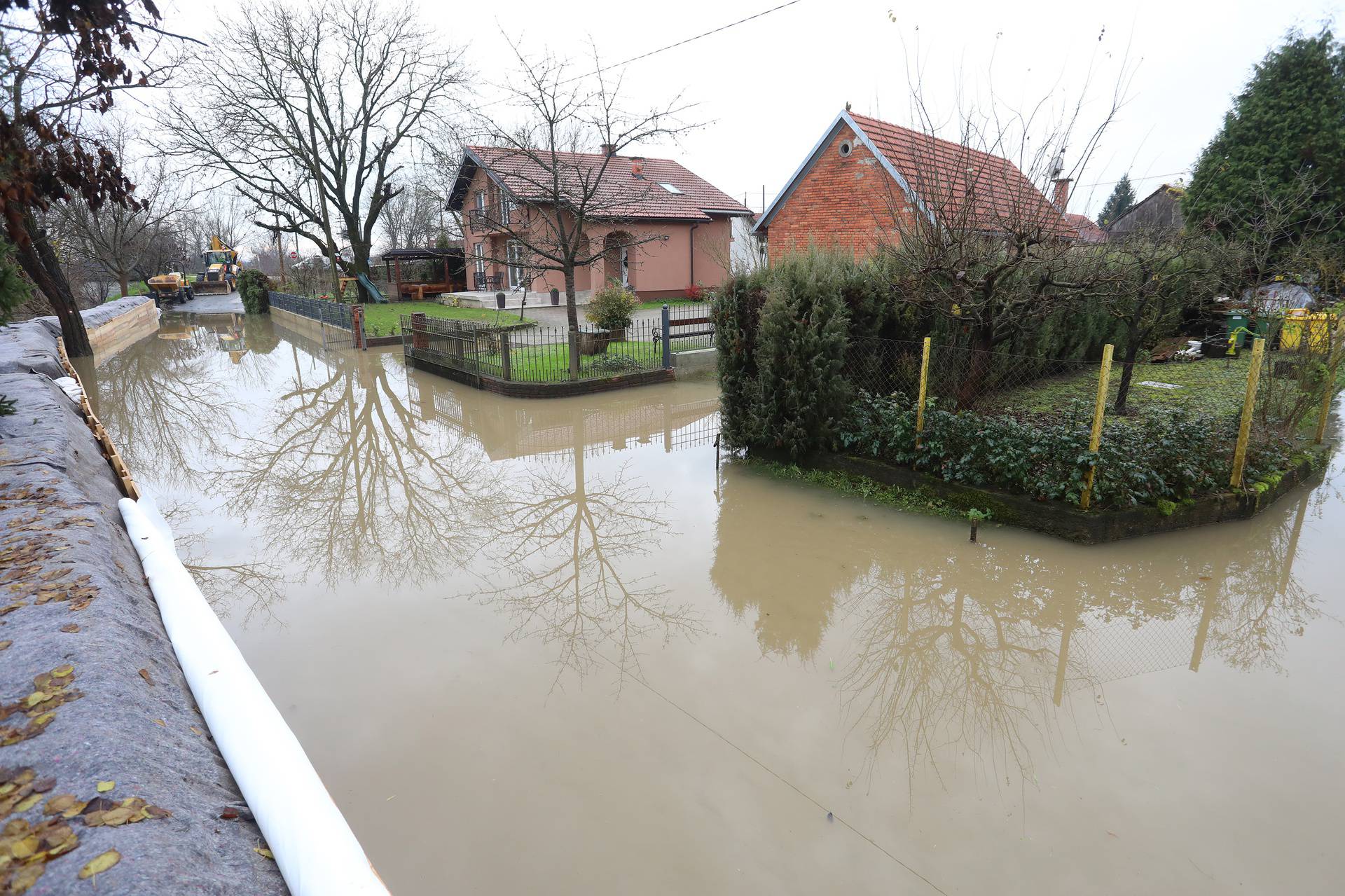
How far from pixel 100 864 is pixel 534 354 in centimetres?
1315

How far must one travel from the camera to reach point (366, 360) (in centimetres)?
1817

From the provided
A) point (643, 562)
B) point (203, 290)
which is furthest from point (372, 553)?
point (203, 290)

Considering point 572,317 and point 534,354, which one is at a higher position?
point 572,317

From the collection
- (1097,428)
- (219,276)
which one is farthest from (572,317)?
(219,276)

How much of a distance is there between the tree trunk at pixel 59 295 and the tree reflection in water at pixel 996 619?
20.6m

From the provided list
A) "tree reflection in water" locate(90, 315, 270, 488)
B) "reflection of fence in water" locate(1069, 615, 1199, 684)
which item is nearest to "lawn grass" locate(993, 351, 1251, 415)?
"reflection of fence in water" locate(1069, 615, 1199, 684)

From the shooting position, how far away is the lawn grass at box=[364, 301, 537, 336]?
21875mm

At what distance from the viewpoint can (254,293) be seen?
1305 inches

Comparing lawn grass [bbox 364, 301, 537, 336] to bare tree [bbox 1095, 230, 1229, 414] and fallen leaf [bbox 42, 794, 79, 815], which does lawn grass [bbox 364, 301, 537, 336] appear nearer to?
bare tree [bbox 1095, 230, 1229, 414]

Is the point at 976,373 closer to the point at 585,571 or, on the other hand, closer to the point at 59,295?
the point at 585,571

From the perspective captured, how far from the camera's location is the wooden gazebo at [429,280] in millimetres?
31453

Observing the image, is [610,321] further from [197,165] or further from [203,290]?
[203,290]

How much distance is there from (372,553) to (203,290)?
51.3 metres

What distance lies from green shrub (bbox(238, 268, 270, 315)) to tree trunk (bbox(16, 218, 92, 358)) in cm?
1450
